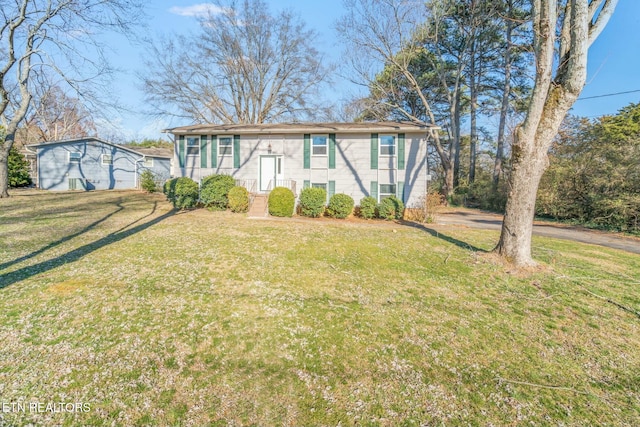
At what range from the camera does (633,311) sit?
13.5 feet

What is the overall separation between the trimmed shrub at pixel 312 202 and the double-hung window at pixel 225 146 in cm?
566

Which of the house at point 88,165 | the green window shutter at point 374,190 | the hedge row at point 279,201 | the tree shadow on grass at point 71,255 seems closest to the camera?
the tree shadow on grass at point 71,255

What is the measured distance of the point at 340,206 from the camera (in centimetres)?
1216

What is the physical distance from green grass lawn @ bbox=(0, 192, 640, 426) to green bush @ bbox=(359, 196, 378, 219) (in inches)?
245

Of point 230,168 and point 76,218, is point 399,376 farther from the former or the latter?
point 230,168

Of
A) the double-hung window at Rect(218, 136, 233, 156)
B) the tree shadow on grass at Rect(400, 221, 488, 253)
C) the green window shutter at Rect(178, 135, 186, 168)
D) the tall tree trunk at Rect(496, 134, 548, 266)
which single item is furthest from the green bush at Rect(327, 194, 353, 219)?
the green window shutter at Rect(178, 135, 186, 168)

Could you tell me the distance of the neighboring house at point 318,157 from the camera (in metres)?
13.5

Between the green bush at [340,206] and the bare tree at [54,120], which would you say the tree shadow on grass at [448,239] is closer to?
the green bush at [340,206]

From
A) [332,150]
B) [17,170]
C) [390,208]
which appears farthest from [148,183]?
[390,208]

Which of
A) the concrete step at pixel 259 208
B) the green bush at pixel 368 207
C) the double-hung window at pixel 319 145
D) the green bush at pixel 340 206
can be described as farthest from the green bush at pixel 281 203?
the double-hung window at pixel 319 145

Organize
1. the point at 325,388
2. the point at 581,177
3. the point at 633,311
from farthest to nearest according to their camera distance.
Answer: the point at 581,177 < the point at 633,311 < the point at 325,388

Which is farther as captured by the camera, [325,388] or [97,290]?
[97,290]

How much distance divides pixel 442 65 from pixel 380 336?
2286cm

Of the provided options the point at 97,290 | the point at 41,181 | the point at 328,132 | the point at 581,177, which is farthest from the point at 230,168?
the point at 581,177
